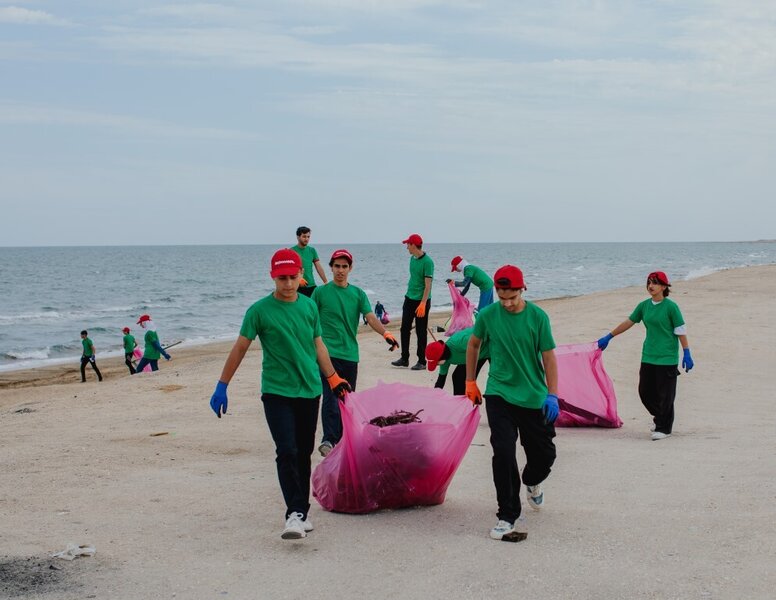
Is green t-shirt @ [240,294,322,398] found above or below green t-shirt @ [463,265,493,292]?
below

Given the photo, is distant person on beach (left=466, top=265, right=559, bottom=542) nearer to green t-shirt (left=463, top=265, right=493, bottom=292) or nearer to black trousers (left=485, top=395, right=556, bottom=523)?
black trousers (left=485, top=395, right=556, bottom=523)

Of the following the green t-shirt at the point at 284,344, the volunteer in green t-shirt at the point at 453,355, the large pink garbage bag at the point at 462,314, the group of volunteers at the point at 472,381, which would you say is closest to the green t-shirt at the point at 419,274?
the large pink garbage bag at the point at 462,314

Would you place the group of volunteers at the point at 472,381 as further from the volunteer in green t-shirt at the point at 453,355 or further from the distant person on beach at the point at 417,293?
the distant person on beach at the point at 417,293

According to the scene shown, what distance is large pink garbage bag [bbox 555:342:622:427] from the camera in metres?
8.76

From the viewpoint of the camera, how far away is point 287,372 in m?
5.27

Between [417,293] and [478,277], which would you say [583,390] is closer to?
[478,277]

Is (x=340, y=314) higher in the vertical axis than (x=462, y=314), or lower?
higher

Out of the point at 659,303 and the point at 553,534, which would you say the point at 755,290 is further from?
the point at 553,534

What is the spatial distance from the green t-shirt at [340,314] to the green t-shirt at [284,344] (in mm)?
2013

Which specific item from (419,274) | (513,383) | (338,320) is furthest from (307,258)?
(513,383)

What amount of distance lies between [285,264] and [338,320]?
2.19 meters

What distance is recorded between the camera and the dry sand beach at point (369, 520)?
14.9ft

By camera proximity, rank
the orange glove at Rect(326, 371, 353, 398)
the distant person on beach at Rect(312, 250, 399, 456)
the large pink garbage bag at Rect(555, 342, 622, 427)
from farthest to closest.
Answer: the large pink garbage bag at Rect(555, 342, 622, 427) < the distant person on beach at Rect(312, 250, 399, 456) < the orange glove at Rect(326, 371, 353, 398)

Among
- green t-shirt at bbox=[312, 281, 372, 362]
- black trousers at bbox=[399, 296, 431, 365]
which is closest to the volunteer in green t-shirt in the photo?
green t-shirt at bbox=[312, 281, 372, 362]
